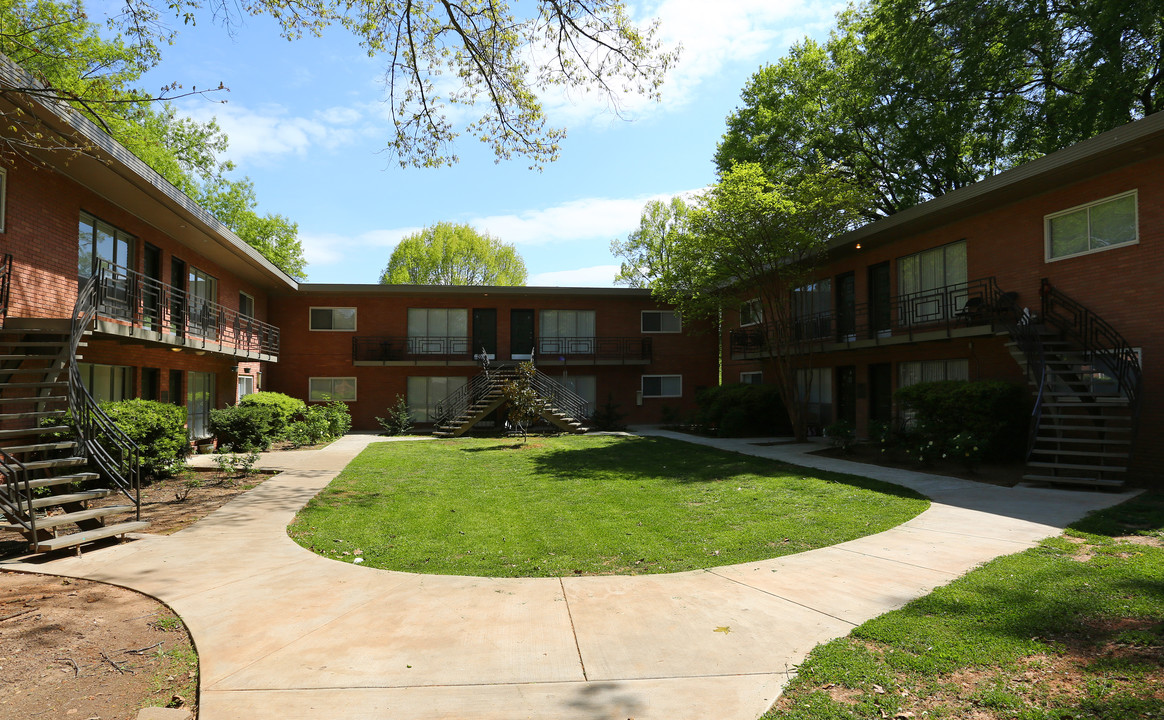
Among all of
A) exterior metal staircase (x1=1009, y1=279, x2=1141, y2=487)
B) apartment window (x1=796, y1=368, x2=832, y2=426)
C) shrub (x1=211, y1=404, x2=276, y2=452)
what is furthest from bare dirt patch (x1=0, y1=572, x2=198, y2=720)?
apartment window (x1=796, y1=368, x2=832, y2=426)

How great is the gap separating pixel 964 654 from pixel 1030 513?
570cm

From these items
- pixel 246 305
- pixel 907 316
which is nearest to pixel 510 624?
pixel 907 316

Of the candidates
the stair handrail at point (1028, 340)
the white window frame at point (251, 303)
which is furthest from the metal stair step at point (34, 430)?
the stair handrail at point (1028, 340)

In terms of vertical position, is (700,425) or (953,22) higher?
(953,22)

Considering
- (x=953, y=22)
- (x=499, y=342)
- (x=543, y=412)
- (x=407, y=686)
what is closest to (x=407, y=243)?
(x=499, y=342)

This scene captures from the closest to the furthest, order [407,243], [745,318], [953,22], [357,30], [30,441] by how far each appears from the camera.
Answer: [357,30], [30,441], [953,22], [745,318], [407,243]

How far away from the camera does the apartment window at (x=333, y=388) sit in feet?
86.2

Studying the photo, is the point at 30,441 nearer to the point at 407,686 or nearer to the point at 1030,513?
the point at 407,686

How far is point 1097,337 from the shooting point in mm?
12203

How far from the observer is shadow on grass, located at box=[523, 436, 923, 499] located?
11.8 metres

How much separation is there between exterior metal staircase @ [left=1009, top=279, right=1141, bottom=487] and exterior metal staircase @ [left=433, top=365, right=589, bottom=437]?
14.1 metres

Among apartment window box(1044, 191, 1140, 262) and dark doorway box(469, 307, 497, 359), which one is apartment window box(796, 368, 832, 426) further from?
dark doorway box(469, 307, 497, 359)

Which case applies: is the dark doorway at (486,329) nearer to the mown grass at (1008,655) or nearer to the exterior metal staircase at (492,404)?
the exterior metal staircase at (492,404)

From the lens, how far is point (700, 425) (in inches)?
Result: 930
